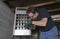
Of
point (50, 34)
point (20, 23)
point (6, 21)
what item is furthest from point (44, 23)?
point (20, 23)

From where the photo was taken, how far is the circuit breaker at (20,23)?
3174 millimetres

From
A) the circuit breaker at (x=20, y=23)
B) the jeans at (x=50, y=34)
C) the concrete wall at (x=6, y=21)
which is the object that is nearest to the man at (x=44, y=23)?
the jeans at (x=50, y=34)

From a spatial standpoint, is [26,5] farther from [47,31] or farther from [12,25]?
[47,31]

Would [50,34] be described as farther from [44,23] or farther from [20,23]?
[20,23]

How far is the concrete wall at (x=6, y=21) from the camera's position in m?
2.49

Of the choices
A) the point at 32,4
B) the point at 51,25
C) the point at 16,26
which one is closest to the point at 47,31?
the point at 51,25

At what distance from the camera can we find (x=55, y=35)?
8.20ft

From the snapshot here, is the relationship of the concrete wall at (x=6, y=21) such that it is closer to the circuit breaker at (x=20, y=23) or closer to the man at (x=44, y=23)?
the circuit breaker at (x=20, y=23)

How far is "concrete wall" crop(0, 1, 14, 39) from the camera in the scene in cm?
249

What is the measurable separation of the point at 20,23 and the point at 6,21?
55cm

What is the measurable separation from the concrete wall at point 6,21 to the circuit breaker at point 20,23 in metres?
0.16

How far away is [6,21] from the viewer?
271cm

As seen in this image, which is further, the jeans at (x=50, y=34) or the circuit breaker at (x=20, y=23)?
the circuit breaker at (x=20, y=23)

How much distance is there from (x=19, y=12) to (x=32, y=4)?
0.39 m
